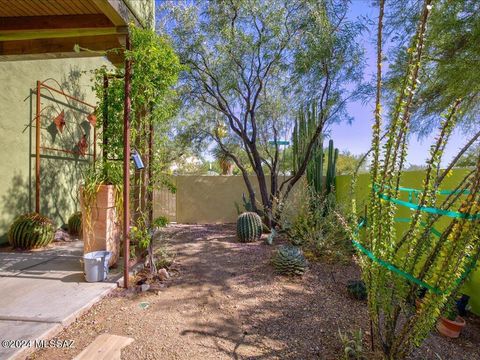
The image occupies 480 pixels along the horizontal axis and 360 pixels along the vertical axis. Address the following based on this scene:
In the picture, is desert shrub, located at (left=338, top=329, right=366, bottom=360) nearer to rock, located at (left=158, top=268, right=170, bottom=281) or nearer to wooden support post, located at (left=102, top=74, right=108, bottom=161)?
rock, located at (left=158, top=268, right=170, bottom=281)

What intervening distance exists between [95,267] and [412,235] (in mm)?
2871

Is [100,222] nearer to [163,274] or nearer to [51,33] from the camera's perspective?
[163,274]

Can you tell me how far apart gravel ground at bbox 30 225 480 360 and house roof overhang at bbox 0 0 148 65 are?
2729 mm

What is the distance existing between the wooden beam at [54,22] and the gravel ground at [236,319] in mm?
2867

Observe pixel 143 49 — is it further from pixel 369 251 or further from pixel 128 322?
pixel 369 251

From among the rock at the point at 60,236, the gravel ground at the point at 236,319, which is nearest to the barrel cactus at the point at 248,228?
the gravel ground at the point at 236,319

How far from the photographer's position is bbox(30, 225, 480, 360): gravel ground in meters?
2.02

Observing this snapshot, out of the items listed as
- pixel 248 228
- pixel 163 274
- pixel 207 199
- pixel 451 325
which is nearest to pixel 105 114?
pixel 163 274

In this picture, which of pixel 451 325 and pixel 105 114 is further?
pixel 105 114

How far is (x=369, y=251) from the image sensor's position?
177cm

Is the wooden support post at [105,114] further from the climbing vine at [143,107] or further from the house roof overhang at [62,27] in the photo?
the house roof overhang at [62,27]

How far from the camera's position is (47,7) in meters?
3.07

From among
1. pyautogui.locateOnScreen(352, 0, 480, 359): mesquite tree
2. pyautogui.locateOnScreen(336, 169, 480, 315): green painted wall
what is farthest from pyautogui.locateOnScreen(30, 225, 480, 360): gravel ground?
pyautogui.locateOnScreen(352, 0, 480, 359): mesquite tree

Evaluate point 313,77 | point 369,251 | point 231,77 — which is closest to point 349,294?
point 369,251
